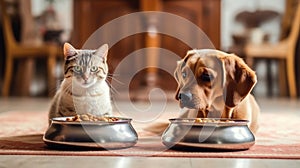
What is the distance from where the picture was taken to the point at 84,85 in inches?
70.9

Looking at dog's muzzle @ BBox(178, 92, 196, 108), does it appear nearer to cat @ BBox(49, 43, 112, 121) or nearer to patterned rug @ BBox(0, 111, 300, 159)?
patterned rug @ BBox(0, 111, 300, 159)

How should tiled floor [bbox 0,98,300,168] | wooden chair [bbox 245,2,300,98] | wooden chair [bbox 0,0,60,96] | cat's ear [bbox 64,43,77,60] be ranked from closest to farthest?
tiled floor [bbox 0,98,300,168] < cat's ear [bbox 64,43,77,60] < wooden chair [bbox 245,2,300,98] < wooden chair [bbox 0,0,60,96]

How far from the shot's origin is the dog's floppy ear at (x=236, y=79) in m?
1.68

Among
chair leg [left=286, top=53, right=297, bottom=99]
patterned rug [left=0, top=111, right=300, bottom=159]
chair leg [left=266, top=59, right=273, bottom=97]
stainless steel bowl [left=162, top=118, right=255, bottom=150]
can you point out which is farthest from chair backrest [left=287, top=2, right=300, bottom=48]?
stainless steel bowl [left=162, top=118, right=255, bottom=150]

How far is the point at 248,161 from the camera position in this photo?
134 centimetres

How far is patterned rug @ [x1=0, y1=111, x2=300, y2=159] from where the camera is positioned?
1418mm

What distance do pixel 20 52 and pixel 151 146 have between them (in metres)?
3.17

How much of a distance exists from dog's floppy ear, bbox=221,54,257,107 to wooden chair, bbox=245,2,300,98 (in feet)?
8.61

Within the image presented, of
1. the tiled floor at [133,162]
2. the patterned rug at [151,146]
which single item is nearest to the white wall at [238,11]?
the patterned rug at [151,146]

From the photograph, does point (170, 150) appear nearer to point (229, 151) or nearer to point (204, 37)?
point (229, 151)

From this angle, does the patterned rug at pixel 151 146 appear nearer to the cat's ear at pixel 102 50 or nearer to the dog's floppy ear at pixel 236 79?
the dog's floppy ear at pixel 236 79

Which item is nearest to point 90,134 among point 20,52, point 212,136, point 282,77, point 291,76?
point 212,136

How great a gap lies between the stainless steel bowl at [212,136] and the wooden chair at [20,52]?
121 inches

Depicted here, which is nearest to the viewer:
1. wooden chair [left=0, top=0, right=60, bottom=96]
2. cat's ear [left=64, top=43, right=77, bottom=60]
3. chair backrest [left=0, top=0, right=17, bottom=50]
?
cat's ear [left=64, top=43, right=77, bottom=60]
